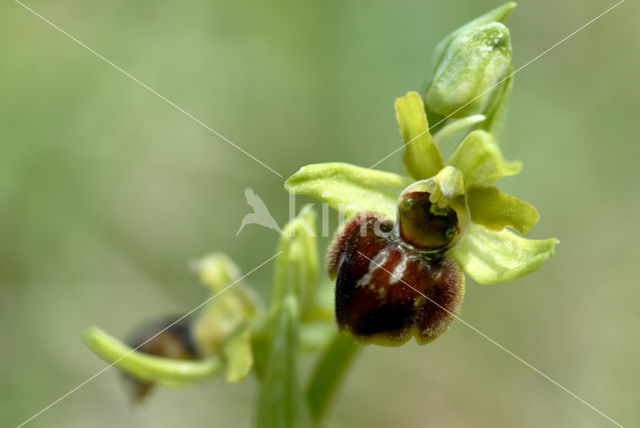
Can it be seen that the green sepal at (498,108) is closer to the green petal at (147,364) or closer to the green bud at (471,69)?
the green bud at (471,69)

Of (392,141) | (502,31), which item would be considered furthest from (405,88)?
(502,31)

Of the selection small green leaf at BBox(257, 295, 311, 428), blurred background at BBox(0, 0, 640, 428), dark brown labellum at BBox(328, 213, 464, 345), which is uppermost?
dark brown labellum at BBox(328, 213, 464, 345)
